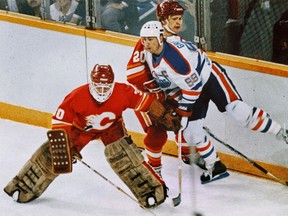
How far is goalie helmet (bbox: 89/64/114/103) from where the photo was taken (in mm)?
7090

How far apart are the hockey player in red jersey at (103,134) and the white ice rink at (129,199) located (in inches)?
4.6

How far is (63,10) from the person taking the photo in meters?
8.70

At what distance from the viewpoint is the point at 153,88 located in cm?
755

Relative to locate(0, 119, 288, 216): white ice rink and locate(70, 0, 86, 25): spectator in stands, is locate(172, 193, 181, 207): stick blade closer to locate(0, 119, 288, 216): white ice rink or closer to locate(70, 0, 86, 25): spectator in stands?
locate(0, 119, 288, 216): white ice rink

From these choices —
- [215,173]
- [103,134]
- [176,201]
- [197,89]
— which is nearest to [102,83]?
[103,134]

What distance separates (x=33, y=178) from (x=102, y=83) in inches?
31.2

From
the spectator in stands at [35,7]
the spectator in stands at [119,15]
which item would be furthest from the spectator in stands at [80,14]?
the spectator in stands at [35,7]

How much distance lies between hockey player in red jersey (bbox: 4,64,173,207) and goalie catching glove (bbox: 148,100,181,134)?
0.06 feet

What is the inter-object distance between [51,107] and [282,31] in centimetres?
209

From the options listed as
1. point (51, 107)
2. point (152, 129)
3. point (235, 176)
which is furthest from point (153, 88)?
point (51, 107)

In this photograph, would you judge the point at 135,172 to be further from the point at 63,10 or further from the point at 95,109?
the point at 63,10

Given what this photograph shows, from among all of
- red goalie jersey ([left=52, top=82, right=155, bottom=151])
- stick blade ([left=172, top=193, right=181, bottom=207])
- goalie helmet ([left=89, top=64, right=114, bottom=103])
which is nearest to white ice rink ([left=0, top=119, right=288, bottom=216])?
stick blade ([left=172, top=193, right=181, bottom=207])

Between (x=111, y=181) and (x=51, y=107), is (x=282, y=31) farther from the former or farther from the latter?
(x=51, y=107)

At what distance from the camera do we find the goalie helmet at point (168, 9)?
24.4 ft
